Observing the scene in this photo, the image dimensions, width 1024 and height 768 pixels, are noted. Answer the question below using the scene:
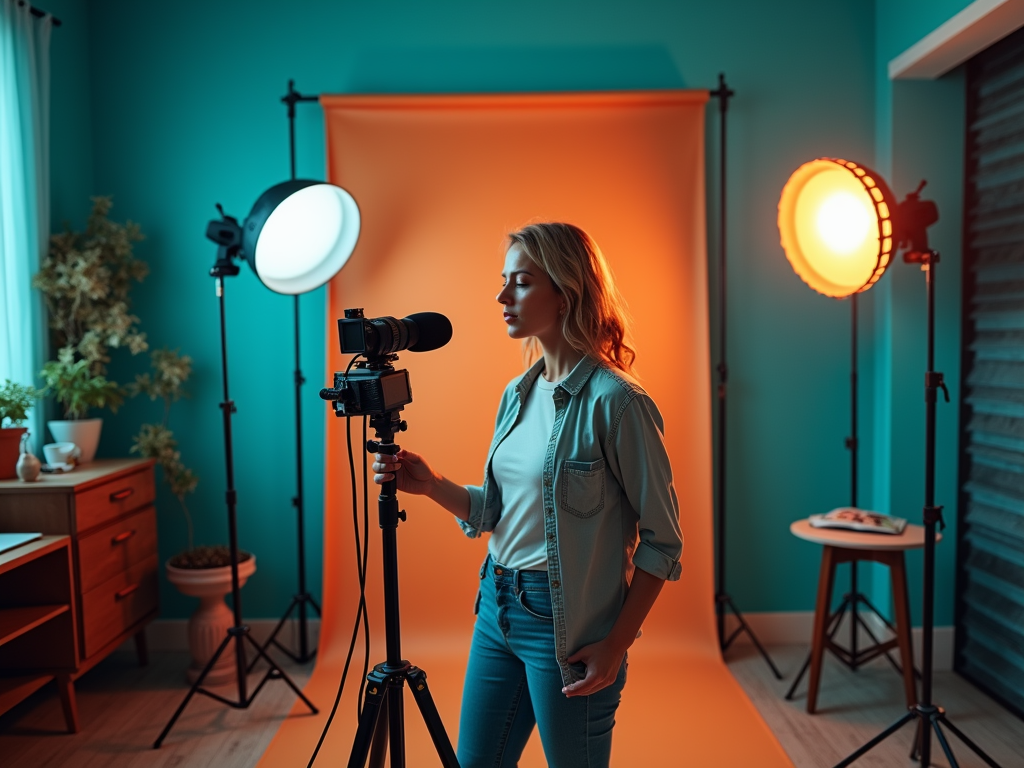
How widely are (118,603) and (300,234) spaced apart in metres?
1.38

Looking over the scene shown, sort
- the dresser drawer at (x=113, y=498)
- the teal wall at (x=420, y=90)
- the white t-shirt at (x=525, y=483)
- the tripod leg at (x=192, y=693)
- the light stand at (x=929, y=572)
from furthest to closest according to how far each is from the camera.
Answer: the teal wall at (x=420, y=90), the dresser drawer at (x=113, y=498), the tripod leg at (x=192, y=693), the light stand at (x=929, y=572), the white t-shirt at (x=525, y=483)

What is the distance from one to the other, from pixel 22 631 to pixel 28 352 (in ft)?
3.22

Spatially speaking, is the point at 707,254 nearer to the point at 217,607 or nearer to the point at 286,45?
the point at 286,45

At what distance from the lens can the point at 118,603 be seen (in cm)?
292

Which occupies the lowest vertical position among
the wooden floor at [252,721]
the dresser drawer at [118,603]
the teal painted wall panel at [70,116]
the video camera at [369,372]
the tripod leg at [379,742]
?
the wooden floor at [252,721]

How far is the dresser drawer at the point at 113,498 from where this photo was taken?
2697 mm

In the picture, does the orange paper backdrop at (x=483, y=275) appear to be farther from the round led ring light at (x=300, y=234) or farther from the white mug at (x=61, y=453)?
the white mug at (x=61, y=453)

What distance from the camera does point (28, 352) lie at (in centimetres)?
293

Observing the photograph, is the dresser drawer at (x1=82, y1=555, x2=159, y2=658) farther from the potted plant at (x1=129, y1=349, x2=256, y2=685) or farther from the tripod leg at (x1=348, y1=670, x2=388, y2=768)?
the tripod leg at (x1=348, y1=670, x2=388, y2=768)

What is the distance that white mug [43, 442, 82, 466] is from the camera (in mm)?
2857

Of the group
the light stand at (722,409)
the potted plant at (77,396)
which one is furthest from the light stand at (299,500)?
the light stand at (722,409)

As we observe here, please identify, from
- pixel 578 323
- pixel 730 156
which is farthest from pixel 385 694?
pixel 730 156

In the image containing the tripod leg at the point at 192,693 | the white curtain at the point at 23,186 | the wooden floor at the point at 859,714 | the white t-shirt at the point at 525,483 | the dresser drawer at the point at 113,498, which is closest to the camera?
the white t-shirt at the point at 525,483

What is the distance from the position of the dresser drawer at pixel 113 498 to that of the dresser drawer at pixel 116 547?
0.04 meters
